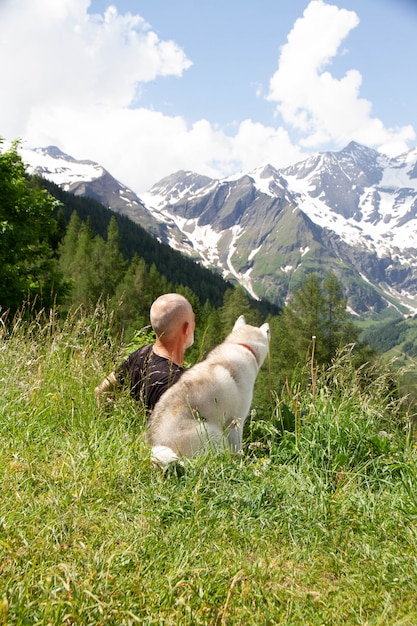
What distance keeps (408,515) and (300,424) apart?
135 centimetres

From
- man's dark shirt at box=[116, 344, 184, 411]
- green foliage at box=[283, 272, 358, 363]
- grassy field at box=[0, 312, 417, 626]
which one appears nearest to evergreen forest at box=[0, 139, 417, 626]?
grassy field at box=[0, 312, 417, 626]

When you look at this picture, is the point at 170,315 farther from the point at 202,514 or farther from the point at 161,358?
the point at 202,514

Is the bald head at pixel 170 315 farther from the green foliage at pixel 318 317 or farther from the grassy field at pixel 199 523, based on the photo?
the green foliage at pixel 318 317

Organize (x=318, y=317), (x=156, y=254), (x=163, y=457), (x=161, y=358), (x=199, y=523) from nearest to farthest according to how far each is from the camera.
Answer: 1. (x=199, y=523)
2. (x=163, y=457)
3. (x=161, y=358)
4. (x=318, y=317)
5. (x=156, y=254)

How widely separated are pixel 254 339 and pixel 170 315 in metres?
0.86

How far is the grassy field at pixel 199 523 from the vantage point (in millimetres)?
1989

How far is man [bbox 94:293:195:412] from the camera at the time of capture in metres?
4.27

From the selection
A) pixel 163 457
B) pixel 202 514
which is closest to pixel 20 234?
pixel 163 457

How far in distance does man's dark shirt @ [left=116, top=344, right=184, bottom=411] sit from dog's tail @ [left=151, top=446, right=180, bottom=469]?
0.83 metres

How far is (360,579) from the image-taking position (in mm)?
2293

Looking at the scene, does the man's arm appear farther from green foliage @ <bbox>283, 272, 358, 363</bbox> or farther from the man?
green foliage @ <bbox>283, 272, 358, 363</bbox>

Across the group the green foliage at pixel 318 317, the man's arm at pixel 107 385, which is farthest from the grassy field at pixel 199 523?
the green foliage at pixel 318 317

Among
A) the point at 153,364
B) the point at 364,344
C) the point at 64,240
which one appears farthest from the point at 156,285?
the point at 153,364

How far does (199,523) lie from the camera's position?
263cm
